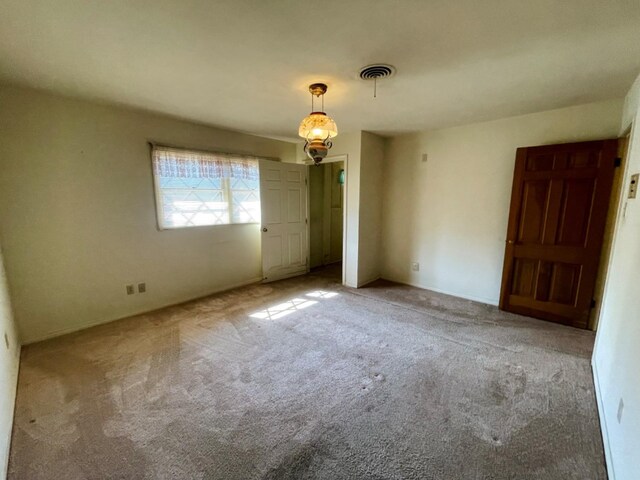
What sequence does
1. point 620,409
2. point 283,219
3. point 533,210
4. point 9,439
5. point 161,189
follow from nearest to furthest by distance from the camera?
point 620,409 → point 9,439 → point 533,210 → point 161,189 → point 283,219

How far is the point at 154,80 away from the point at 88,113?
112 centimetres

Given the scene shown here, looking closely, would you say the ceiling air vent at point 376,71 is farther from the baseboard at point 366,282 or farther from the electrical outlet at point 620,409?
the baseboard at point 366,282

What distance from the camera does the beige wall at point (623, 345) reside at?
4.09 feet

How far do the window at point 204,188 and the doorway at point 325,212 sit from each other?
4.56ft

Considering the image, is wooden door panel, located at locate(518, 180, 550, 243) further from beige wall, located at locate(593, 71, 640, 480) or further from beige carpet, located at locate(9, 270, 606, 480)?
beige carpet, located at locate(9, 270, 606, 480)

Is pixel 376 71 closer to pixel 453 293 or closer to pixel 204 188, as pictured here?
pixel 204 188

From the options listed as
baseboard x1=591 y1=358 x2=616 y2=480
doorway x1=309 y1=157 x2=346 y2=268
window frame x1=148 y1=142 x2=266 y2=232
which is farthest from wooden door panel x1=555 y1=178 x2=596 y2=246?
window frame x1=148 y1=142 x2=266 y2=232

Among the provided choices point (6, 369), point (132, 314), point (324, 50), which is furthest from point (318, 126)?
point (132, 314)

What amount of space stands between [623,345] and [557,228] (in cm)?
179

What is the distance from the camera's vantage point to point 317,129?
220cm

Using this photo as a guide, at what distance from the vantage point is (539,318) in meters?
3.13

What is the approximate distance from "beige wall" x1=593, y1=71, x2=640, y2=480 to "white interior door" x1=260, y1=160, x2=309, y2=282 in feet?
12.6

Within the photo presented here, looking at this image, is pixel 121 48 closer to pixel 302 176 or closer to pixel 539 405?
pixel 302 176

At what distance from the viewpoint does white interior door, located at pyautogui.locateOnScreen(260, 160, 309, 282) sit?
4.33 m
